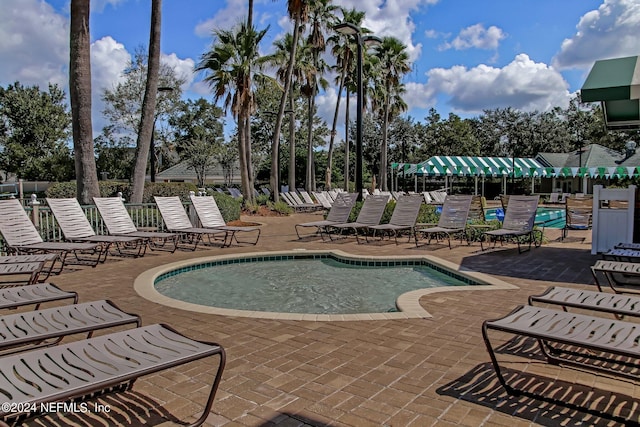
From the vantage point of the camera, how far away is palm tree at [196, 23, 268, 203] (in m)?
17.7

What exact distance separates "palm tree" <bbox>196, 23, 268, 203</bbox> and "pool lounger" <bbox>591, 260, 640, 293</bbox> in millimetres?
14494

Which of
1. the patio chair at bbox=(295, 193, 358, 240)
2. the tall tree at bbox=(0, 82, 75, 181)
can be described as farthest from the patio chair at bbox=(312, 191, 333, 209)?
the tall tree at bbox=(0, 82, 75, 181)

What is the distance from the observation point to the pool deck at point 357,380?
2449mm

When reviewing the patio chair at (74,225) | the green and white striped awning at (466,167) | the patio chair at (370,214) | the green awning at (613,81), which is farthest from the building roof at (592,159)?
the patio chair at (74,225)

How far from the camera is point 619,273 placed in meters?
5.61

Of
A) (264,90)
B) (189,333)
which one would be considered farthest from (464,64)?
(189,333)

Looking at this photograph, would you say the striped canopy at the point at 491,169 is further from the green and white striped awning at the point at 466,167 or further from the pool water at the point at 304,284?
the pool water at the point at 304,284

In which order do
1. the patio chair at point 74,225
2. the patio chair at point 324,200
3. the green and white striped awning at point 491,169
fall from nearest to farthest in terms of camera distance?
the patio chair at point 74,225 → the patio chair at point 324,200 → the green and white striped awning at point 491,169

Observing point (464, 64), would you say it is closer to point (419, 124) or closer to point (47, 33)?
point (419, 124)

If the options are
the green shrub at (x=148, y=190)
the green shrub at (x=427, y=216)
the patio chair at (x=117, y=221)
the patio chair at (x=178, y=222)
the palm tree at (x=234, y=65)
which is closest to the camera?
the patio chair at (x=117, y=221)

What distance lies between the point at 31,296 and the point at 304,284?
3951 mm

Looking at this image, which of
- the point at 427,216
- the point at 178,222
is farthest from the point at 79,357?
the point at 427,216

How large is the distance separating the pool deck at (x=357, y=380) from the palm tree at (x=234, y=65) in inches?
551

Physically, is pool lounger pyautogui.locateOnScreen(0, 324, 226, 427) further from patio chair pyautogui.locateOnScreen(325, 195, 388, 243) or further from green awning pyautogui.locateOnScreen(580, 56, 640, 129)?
patio chair pyautogui.locateOnScreen(325, 195, 388, 243)
